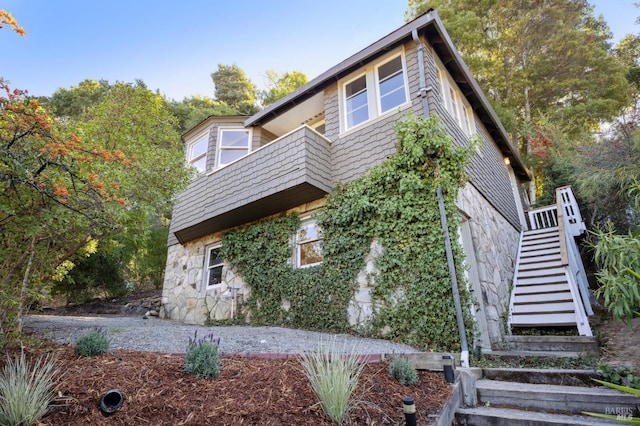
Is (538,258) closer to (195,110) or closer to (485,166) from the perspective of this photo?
(485,166)

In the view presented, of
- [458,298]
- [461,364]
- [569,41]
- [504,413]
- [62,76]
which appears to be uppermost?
[569,41]

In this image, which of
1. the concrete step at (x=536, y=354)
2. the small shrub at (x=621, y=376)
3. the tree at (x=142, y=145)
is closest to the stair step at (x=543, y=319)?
the concrete step at (x=536, y=354)

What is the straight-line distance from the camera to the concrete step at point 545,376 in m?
3.14

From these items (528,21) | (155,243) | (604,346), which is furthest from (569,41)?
(155,243)

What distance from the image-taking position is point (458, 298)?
4.29m

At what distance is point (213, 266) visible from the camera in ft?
26.3

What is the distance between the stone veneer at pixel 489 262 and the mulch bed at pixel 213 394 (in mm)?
2797

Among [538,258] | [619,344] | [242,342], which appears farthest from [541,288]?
[242,342]

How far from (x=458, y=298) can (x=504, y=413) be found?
64.8 inches

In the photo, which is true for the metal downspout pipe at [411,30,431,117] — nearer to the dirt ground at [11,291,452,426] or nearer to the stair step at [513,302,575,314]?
the stair step at [513,302,575,314]

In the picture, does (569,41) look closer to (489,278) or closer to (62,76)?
(489,278)

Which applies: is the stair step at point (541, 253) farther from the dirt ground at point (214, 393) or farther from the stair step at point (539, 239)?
the dirt ground at point (214, 393)

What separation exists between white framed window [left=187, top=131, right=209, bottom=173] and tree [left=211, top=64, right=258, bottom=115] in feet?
43.4

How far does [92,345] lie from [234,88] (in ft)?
76.4
